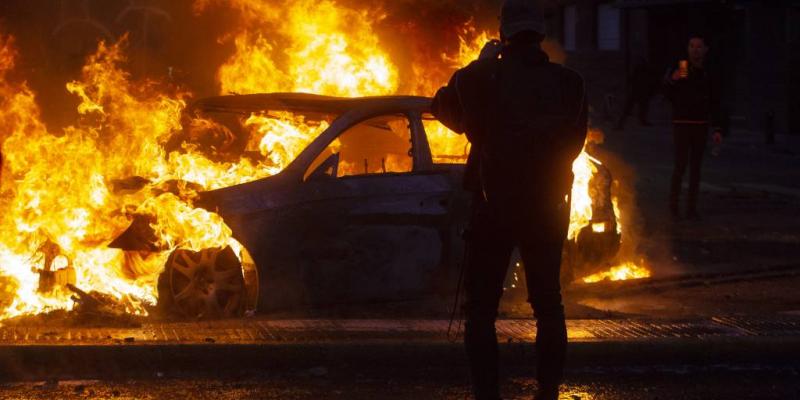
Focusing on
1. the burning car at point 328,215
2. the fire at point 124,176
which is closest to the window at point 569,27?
the fire at point 124,176

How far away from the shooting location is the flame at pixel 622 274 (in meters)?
10.1

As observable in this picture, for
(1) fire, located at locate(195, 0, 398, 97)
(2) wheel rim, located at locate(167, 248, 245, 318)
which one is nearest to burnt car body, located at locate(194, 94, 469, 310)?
(2) wheel rim, located at locate(167, 248, 245, 318)

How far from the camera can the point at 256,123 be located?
29.5 ft

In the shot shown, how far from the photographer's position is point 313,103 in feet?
28.8

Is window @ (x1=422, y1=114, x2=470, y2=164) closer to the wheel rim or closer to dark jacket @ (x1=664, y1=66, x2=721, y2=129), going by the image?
the wheel rim

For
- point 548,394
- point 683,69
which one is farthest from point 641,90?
point 548,394

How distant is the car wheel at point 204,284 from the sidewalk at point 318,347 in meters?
0.43

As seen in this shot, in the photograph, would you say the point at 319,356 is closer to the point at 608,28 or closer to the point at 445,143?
the point at 445,143

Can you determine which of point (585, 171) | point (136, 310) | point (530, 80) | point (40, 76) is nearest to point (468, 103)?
point (530, 80)

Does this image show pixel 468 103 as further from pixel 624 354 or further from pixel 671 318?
pixel 671 318

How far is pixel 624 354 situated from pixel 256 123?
A: 3.22 m

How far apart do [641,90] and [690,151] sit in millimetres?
19614

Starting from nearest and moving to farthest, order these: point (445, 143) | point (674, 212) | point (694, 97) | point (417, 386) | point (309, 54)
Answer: point (417, 386) < point (445, 143) < point (309, 54) < point (694, 97) < point (674, 212)

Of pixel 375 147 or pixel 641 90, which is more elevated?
pixel 641 90
